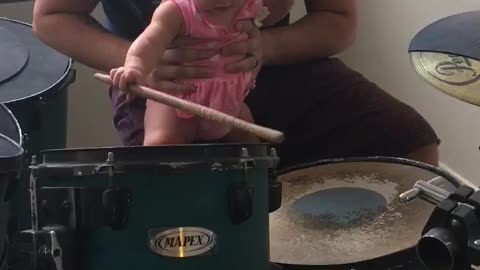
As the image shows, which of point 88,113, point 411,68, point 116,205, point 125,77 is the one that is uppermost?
point 125,77

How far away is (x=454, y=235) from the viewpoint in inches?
34.0

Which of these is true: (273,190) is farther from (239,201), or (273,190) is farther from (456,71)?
(456,71)

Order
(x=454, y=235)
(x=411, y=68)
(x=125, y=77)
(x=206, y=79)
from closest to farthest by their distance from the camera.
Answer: (x=454, y=235) < (x=125, y=77) < (x=206, y=79) < (x=411, y=68)

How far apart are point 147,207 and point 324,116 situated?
58cm

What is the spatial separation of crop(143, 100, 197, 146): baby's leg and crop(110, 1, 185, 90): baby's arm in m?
0.09

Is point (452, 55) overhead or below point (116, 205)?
overhead

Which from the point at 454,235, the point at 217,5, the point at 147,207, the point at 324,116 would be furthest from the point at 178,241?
the point at 324,116

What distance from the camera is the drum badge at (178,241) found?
897 mm

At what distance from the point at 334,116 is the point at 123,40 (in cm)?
37

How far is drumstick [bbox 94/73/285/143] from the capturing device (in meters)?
0.87

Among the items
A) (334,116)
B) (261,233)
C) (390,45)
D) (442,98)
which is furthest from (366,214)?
(390,45)

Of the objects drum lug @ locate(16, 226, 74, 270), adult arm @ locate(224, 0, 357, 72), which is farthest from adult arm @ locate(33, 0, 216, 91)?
drum lug @ locate(16, 226, 74, 270)

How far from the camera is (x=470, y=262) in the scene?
0.86 meters

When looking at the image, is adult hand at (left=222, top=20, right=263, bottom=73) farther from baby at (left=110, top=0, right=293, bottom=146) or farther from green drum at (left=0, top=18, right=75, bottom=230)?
green drum at (left=0, top=18, right=75, bottom=230)
